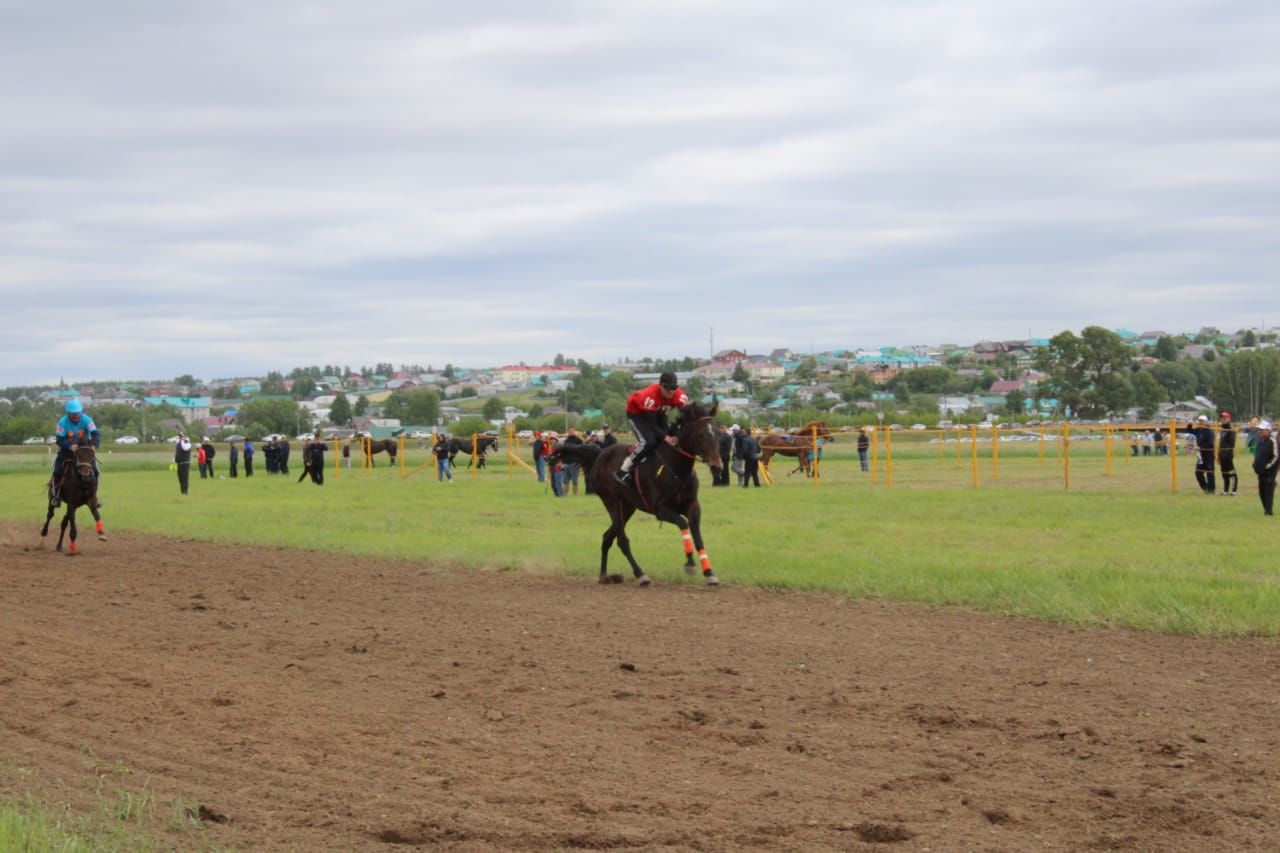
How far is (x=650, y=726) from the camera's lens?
8.40 meters

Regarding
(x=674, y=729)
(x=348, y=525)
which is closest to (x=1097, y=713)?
(x=674, y=729)

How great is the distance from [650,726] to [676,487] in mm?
7464

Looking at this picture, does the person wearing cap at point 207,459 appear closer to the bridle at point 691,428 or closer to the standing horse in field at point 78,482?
the standing horse in field at point 78,482

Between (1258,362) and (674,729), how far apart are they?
105 meters

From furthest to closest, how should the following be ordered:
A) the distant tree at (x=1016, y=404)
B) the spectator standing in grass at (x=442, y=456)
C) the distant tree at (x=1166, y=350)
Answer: the distant tree at (x=1166, y=350), the distant tree at (x=1016, y=404), the spectator standing in grass at (x=442, y=456)

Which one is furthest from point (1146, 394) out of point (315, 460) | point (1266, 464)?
point (1266, 464)

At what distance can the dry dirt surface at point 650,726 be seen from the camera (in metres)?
6.35

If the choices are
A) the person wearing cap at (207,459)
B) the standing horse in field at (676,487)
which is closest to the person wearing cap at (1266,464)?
the standing horse in field at (676,487)

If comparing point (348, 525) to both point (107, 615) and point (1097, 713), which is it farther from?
point (1097, 713)

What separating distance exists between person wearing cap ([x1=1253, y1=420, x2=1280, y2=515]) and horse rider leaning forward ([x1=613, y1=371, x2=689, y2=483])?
44.0ft

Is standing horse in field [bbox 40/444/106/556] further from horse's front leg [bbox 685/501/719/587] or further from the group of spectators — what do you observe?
the group of spectators

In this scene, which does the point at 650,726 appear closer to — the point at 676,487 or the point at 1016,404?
the point at 676,487

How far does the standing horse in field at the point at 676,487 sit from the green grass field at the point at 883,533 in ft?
1.83

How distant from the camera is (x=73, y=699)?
9.01m
